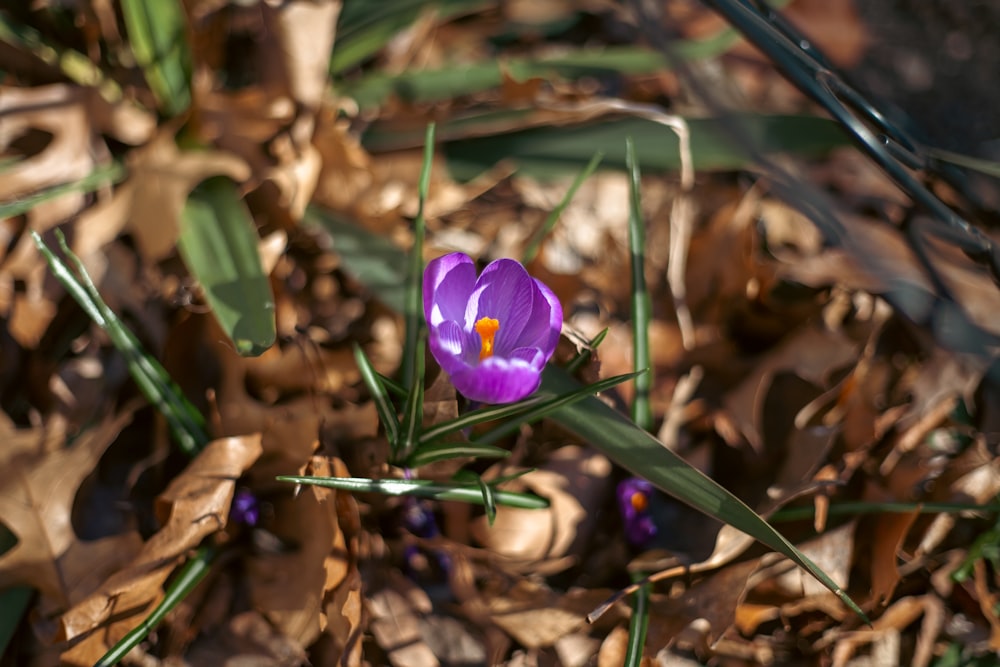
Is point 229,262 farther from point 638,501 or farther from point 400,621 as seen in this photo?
point 638,501

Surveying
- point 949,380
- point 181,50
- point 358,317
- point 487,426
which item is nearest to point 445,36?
point 181,50

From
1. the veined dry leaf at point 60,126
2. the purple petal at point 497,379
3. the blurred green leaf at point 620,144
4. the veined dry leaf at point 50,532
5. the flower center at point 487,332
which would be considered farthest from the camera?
the blurred green leaf at point 620,144

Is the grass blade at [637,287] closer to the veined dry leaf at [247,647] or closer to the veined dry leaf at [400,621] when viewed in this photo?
the veined dry leaf at [400,621]

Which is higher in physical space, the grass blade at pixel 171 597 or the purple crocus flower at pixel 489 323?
the purple crocus flower at pixel 489 323

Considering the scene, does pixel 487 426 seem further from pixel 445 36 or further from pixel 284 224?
pixel 445 36

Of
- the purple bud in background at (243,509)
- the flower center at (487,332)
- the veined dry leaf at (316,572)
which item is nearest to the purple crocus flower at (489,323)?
the flower center at (487,332)

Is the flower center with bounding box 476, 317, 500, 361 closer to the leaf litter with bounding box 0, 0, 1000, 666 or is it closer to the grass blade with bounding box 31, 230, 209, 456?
the leaf litter with bounding box 0, 0, 1000, 666

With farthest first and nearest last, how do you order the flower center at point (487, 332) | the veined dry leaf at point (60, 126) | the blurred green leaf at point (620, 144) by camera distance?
1. the blurred green leaf at point (620, 144)
2. the veined dry leaf at point (60, 126)
3. the flower center at point (487, 332)

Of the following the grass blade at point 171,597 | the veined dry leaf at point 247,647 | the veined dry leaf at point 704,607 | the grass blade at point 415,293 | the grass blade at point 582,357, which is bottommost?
the veined dry leaf at point 704,607
